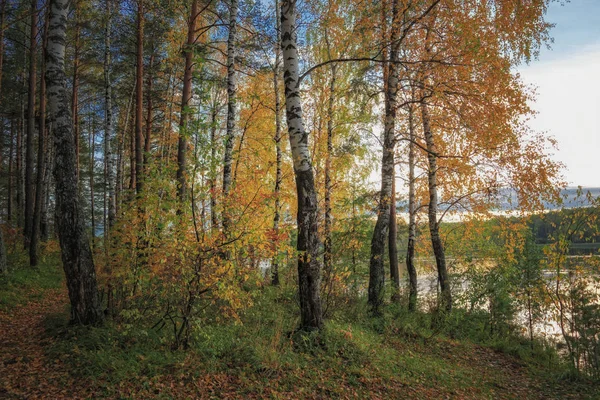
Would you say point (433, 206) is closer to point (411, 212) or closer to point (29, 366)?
point (411, 212)

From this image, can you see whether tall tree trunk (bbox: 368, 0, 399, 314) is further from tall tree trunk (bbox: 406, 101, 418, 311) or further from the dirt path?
the dirt path

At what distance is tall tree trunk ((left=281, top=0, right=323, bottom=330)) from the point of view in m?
5.41

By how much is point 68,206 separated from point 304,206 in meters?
3.56

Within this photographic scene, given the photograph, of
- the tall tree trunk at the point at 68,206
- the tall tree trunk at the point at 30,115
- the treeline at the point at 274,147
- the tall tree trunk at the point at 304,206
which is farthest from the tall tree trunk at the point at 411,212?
the tall tree trunk at the point at 30,115

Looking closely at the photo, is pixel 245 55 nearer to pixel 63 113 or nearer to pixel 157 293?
pixel 63 113

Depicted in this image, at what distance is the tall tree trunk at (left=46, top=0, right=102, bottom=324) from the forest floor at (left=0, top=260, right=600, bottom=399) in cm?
47

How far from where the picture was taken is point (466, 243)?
45.6ft

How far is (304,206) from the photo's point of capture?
214 inches

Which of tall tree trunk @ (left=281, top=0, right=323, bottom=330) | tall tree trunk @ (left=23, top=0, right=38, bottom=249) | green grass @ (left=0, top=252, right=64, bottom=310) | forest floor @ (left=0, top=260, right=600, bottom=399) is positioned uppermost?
tall tree trunk @ (left=23, top=0, right=38, bottom=249)

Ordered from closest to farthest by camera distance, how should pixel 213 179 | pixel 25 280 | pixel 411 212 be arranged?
pixel 213 179, pixel 25 280, pixel 411 212

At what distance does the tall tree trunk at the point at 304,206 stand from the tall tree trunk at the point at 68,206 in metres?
3.18

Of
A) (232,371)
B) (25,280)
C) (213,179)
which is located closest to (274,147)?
(213,179)

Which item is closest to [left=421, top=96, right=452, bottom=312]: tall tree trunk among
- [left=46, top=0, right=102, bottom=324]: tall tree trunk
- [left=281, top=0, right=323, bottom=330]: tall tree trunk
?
[left=281, top=0, right=323, bottom=330]: tall tree trunk

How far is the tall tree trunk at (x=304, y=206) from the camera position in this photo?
541 centimetres
